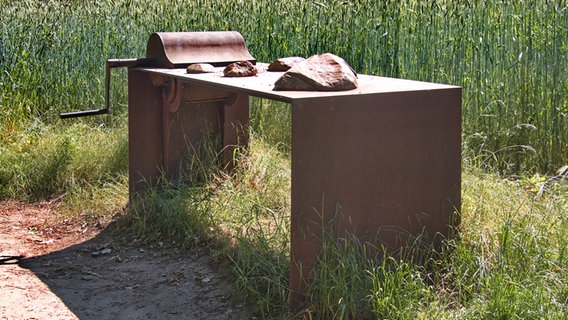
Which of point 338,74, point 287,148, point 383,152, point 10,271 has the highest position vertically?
point 338,74

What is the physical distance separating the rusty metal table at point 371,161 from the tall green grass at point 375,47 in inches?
65.8

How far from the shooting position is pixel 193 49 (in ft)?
18.5

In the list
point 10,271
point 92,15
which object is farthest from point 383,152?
point 92,15

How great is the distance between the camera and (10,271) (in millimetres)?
5047

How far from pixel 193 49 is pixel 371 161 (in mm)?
2053

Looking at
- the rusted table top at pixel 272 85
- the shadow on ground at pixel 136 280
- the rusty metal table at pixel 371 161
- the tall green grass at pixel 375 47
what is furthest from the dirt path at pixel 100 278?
the tall green grass at pixel 375 47

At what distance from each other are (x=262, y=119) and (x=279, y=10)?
139 centimetres

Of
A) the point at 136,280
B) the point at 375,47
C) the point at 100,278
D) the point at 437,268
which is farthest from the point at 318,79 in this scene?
the point at 375,47

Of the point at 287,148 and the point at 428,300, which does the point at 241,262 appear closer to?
the point at 428,300

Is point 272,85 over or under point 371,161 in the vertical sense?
over

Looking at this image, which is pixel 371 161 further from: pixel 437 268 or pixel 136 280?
pixel 136 280

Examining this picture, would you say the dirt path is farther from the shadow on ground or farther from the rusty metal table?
the rusty metal table

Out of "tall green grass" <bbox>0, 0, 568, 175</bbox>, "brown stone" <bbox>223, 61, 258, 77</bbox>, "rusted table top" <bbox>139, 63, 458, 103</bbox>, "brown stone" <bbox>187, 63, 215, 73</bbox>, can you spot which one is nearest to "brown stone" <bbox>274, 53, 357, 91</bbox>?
"rusted table top" <bbox>139, 63, 458, 103</bbox>

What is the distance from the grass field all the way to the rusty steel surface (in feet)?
2.75
